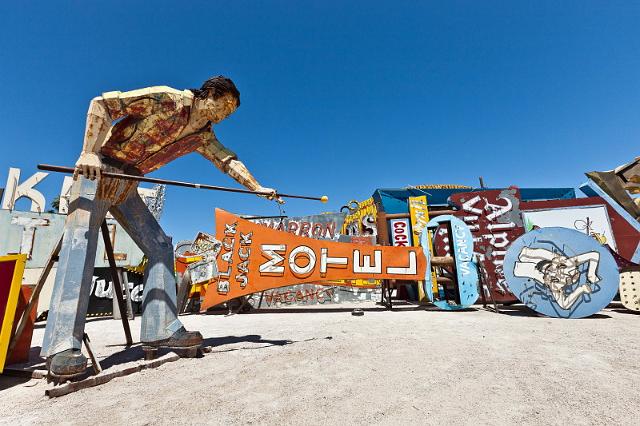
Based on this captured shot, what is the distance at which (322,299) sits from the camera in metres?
11.7

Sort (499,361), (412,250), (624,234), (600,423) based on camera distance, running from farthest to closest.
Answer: (624,234) < (412,250) < (499,361) < (600,423)

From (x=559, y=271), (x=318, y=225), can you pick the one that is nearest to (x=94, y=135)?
(x=559, y=271)

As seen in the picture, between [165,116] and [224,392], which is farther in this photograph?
[165,116]

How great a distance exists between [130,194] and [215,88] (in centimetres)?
162

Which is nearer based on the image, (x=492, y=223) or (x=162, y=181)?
(x=162, y=181)

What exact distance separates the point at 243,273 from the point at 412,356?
6.03m

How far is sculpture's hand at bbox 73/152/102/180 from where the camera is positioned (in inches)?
108

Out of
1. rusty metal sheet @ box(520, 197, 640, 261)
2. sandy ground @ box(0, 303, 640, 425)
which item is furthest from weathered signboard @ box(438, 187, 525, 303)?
sandy ground @ box(0, 303, 640, 425)

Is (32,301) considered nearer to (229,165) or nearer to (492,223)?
(229,165)

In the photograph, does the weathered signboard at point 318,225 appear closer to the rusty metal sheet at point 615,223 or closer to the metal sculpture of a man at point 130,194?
the rusty metal sheet at point 615,223

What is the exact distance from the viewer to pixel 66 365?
2434mm

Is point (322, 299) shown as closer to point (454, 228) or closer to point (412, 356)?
point (454, 228)

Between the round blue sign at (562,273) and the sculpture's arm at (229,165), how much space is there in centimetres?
596

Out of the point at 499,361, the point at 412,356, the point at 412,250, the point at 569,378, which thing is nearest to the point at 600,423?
the point at 569,378
